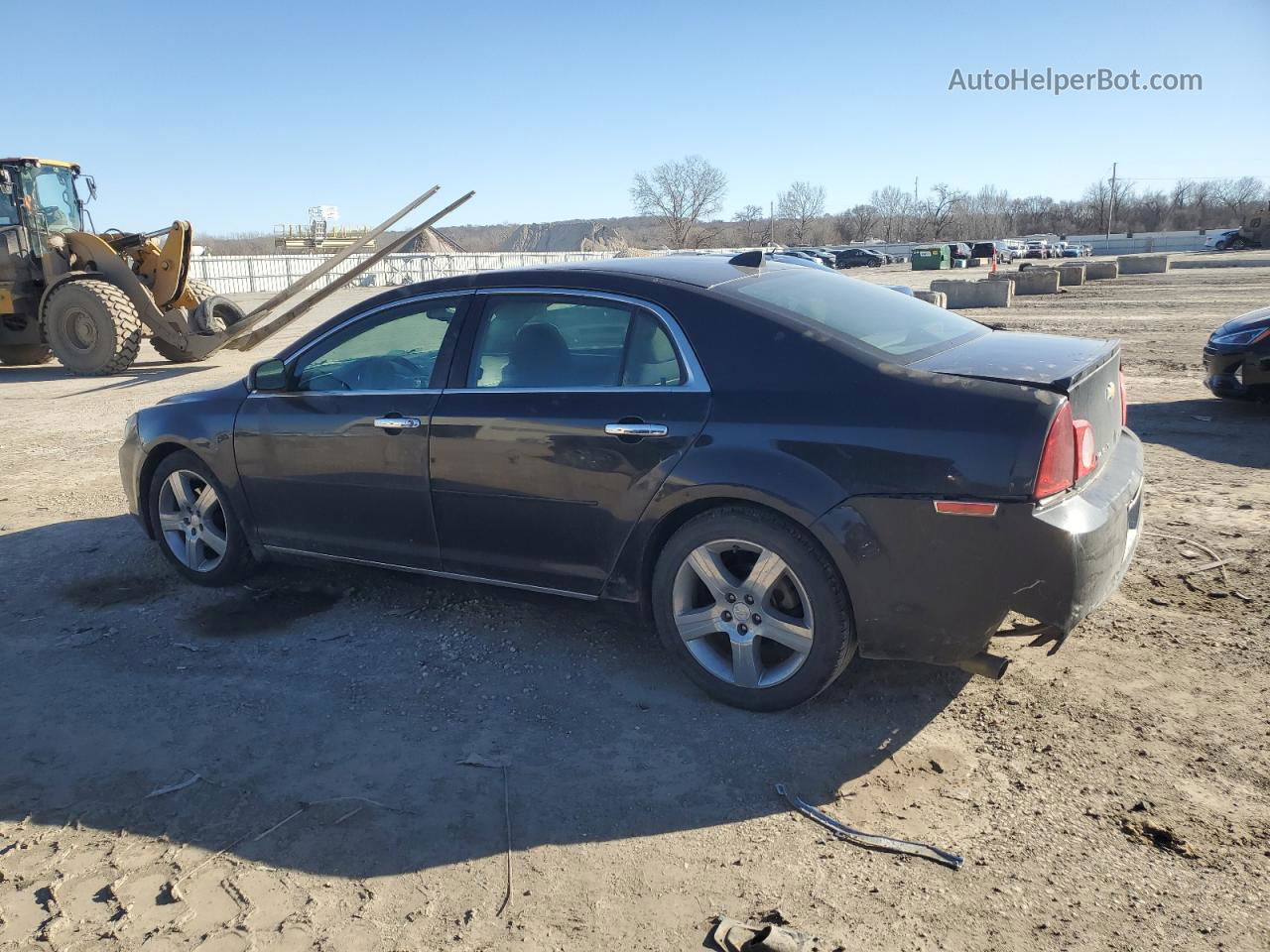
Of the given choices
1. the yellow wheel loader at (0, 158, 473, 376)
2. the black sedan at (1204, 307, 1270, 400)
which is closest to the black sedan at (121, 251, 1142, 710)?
the black sedan at (1204, 307, 1270, 400)

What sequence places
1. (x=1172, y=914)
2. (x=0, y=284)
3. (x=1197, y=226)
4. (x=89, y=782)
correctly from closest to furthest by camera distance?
(x=1172, y=914) < (x=89, y=782) < (x=0, y=284) < (x=1197, y=226)

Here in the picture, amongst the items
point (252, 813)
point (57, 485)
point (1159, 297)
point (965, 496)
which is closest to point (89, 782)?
point (252, 813)

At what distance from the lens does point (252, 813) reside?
319 centimetres

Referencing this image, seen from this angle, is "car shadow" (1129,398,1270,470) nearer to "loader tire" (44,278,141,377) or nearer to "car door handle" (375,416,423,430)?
"car door handle" (375,416,423,430)

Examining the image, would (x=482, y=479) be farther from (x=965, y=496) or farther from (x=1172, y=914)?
(x=1172, y=914)

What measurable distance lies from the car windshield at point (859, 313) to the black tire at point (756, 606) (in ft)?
2.46

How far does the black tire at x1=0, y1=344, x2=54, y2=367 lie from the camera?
17906mm

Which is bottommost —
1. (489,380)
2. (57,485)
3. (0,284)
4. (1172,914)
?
(1172,914)

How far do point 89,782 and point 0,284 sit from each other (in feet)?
50.8

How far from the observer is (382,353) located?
15.4ft

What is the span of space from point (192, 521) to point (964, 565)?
409 cm

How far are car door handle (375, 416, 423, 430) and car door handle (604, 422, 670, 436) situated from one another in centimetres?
103

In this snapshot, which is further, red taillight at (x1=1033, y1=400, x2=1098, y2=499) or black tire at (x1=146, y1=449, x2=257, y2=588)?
black tire at (x1=146, y1=449, x2=257, y2=588)

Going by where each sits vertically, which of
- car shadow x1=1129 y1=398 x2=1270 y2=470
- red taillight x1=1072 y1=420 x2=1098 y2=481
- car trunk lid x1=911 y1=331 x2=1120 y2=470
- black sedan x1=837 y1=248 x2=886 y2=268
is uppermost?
black sedan x1=837 y1=248 x2=886 y2=268
